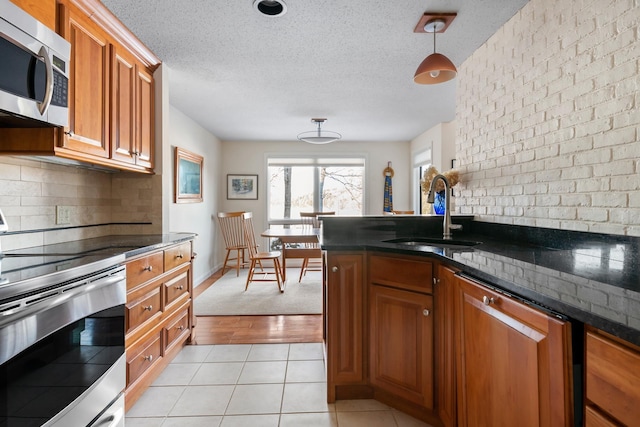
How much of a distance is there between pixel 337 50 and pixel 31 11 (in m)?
1.71

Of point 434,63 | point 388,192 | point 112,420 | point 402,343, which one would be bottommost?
point 112,420

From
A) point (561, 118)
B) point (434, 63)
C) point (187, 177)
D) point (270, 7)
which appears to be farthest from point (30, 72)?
point (187, 177)

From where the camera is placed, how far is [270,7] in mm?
1892

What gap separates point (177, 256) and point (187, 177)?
2.18 metres

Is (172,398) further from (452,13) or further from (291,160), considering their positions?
(291,160)

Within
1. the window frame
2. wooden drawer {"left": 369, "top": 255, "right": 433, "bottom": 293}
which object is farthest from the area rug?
wooden drawer {"left": 369, "top": 255, "right": 433, "bottom": 293}

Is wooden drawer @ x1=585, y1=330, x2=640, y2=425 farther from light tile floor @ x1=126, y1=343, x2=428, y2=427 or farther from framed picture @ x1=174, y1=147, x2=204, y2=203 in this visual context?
framed picture @ x1=174, y1=147, x2=204, y2=203

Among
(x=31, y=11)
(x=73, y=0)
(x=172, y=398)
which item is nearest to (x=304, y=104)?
(x=73, y=0)

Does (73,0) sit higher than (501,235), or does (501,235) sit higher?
(73,0)

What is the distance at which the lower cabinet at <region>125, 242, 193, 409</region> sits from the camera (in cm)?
175

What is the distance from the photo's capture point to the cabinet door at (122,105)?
2.04 meters

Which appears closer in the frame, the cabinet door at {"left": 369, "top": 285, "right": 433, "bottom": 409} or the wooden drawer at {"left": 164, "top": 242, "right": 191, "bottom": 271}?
the cabinet door at {"left": 369, "top": 285, "right": 433, "bottom": 409}

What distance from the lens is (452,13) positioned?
194cm

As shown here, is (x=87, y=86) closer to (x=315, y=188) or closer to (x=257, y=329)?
(x=257, y=329)
